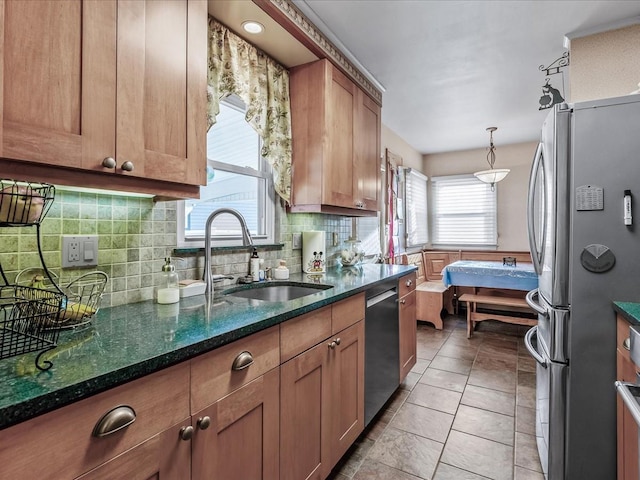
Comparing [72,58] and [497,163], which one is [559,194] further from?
[497,163]

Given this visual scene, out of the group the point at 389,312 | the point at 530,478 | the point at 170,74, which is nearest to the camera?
the point at 170,74

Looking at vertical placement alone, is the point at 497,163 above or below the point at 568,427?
above

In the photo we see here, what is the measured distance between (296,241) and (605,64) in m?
2.32

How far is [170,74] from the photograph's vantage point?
3.94 ft

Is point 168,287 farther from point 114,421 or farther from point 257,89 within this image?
point 257,89

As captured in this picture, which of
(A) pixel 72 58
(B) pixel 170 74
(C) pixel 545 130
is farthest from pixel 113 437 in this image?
(C) pixel 545 130

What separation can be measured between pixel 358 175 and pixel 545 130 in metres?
1.22

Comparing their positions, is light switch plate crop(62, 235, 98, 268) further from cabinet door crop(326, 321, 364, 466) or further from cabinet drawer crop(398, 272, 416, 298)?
cabinet drawer crop(398, 272, 416, 298)

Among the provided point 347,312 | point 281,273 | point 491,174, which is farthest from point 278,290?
point 491,174

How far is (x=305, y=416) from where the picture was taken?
4.51ft

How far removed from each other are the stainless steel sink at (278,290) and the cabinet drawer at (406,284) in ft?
2.58

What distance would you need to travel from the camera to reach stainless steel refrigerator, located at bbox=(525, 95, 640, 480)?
1.45 m

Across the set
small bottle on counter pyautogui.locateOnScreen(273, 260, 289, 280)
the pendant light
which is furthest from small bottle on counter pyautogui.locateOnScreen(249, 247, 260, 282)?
the pendant light

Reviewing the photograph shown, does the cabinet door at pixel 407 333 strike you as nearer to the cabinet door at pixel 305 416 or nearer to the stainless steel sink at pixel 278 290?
the stainless steel sink at pixel 278 290
